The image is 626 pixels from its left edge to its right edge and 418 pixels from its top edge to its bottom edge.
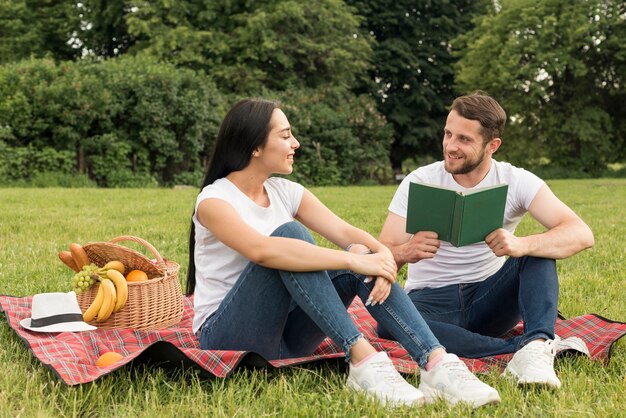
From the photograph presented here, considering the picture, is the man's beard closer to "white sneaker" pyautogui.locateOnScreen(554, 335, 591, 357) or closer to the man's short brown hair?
the man's short brown hair

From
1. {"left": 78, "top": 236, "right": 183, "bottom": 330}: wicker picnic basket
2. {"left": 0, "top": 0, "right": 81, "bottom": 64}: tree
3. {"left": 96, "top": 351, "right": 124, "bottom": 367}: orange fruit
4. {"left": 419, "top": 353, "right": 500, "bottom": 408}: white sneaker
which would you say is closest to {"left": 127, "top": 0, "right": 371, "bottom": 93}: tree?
{"left": 0, "top": 0, "right": 81, "bottom": 64}: tree

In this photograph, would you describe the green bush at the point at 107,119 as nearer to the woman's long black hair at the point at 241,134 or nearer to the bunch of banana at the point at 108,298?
the bunch of banana at the point at 108,298

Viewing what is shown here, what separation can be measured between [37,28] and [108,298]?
20.9 metres

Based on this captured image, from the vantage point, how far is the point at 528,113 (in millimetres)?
28578

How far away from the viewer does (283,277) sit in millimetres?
2965

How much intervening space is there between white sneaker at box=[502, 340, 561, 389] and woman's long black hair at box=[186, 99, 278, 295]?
4.84 feet

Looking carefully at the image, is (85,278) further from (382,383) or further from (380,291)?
(382,383)

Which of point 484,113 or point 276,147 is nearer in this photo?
point 276,147

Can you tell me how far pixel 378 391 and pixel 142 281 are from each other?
1.71 m

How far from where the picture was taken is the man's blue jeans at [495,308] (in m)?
3.30

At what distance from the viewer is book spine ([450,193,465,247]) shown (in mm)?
3095

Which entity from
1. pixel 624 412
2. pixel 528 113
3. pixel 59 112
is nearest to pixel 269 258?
pixel 624 412

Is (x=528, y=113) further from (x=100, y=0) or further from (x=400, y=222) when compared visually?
(x=400, y=222)

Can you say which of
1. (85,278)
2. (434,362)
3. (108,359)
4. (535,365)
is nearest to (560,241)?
(535,365)
